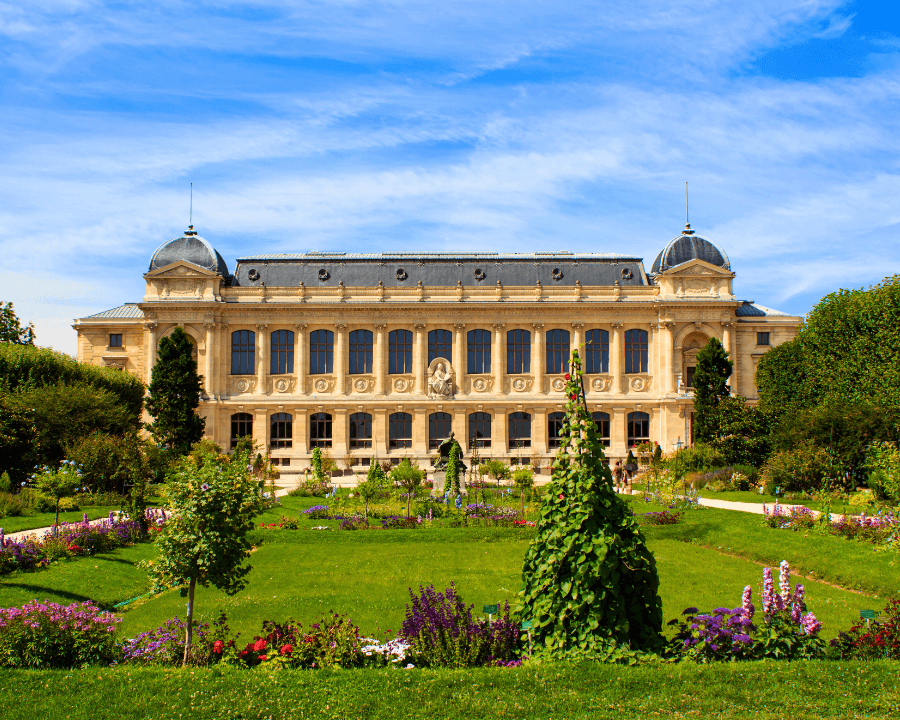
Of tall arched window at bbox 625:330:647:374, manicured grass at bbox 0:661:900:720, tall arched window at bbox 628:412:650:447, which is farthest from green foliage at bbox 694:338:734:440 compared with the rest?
manicured grass at bbox 0:661:900:720

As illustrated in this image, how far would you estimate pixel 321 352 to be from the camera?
56938mm

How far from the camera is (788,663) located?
35.2ft

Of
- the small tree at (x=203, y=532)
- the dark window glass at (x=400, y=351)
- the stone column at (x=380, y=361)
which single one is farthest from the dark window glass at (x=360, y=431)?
the small tree at (x=203, y=532)

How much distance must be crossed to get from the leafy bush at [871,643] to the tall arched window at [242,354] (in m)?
50.2

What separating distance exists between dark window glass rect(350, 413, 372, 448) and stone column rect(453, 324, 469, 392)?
756cm

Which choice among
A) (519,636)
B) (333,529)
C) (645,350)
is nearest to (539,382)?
(645,350)

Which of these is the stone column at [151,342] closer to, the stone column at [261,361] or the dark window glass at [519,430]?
the stone column at [261,361]

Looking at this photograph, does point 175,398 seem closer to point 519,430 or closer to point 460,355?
point 460,355

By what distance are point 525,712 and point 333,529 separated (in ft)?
61.1

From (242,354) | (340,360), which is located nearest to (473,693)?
(340,360)

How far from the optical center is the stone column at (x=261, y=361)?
2226 inches

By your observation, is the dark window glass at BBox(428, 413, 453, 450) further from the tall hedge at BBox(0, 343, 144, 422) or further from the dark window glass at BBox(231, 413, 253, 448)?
the tall hedge at BBox(0, 343, 144, 422)

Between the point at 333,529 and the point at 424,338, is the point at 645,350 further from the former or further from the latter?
the point at 333,529

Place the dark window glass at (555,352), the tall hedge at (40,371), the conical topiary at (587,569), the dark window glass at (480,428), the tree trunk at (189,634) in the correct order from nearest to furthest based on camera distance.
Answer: the conical topiary at (587,569)
the tree trunk at (189,634)
the tall hedge at (40,371)
the dark window glass at (480,428)
the dark window glass at (555,352)
